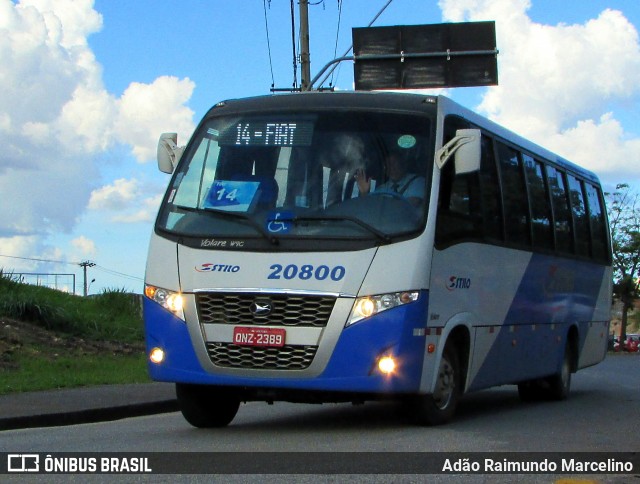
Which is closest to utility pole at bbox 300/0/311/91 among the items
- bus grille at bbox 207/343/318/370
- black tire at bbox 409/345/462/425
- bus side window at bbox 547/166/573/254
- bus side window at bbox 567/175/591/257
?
bus side window at bbox 567/175/591/257

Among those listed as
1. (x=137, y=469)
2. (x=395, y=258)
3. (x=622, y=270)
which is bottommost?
(x=137, y=469)

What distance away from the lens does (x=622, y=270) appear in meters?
71.4

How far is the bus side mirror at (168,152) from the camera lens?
12.0 meters

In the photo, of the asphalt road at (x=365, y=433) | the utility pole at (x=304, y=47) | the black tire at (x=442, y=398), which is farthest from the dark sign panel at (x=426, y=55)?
the black tire at (x=442, y=398)

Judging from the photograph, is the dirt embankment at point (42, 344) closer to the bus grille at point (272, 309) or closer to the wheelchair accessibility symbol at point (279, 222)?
the bus grille at point (272, 309)

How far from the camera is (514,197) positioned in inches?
545

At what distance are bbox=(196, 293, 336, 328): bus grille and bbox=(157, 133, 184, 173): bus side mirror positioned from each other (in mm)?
1744

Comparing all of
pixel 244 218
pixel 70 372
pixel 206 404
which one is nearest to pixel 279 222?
pixel 244 218

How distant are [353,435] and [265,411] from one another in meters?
4.15

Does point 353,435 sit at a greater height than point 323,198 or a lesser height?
lesser

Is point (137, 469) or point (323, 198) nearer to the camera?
point (137, 469)

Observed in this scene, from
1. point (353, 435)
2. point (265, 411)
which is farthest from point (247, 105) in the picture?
point (265, 411)

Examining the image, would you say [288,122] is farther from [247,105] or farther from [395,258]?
[395,258]

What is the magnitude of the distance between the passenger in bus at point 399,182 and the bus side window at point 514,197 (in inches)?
95.8
